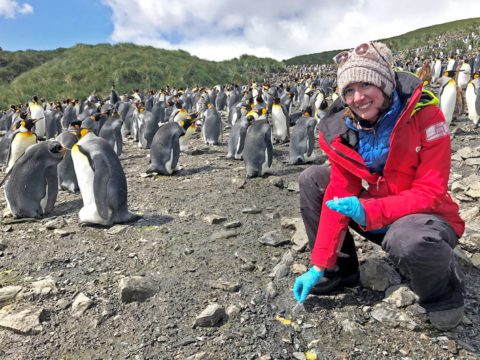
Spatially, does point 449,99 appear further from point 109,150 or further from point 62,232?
point 62,232

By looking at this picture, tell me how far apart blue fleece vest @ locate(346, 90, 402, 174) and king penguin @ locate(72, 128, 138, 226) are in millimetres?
2747

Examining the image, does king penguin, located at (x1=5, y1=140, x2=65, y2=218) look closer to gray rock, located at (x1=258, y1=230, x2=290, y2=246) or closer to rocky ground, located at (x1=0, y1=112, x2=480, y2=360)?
rocky ground, located at (x1=0, y1=112, x2=480, y2=360)

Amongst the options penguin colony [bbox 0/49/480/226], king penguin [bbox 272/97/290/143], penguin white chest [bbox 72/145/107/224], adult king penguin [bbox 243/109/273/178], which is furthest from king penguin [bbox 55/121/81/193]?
king penguin [bbox 272/97/290/143]

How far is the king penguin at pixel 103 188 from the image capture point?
13.7ft

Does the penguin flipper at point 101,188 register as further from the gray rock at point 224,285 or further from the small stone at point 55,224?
the gray rock at point 224,285

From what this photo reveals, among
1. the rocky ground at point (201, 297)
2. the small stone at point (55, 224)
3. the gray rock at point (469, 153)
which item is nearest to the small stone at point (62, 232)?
the rocky ground at point (201, 297)

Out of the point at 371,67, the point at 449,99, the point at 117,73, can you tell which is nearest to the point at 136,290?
the point at 371,67

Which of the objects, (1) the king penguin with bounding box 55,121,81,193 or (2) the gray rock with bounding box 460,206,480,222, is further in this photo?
(1) the king penguin with bounding box 55,121,81,193

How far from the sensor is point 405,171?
7.04ft

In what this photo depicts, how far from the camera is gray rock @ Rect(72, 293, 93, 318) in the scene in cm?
259

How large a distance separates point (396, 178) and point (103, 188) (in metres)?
3.02

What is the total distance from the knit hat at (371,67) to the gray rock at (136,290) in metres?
1.80

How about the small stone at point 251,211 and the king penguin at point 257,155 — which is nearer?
the small stone at point 251,211

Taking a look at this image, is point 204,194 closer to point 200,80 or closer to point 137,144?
point 137,144
